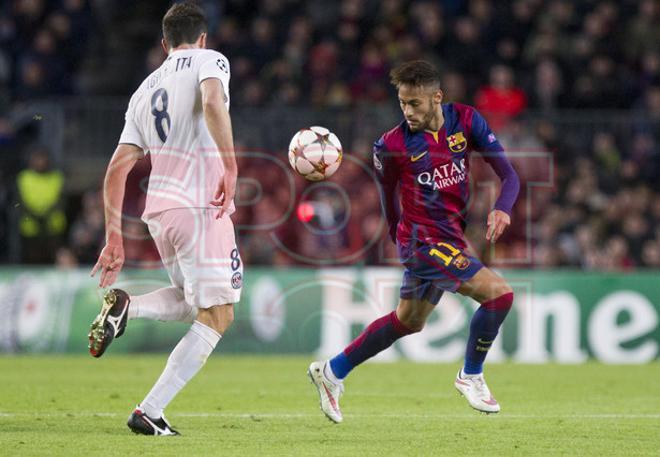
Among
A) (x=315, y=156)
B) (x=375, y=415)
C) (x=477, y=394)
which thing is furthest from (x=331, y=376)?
(x=315, y=156)

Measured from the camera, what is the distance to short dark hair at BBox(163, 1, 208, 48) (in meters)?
7.18

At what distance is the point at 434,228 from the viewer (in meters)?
8.16

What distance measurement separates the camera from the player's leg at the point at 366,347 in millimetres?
8141

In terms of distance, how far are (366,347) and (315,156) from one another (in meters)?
1.29

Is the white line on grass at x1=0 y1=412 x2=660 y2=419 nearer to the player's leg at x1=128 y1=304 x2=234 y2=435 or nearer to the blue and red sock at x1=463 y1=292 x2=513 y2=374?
the blue and red sock at x1=463 y1=292 x2=513 y2=374

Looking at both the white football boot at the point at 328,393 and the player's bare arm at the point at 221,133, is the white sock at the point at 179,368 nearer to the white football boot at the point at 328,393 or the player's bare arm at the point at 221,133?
the player's bare arm at the point at 221,133

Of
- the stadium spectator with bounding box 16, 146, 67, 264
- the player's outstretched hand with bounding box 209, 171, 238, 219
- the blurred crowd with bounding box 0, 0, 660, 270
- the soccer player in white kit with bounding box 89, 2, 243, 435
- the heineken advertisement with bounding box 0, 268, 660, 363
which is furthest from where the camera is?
the stadium spectator with bounding box 16, 146, 67, 264

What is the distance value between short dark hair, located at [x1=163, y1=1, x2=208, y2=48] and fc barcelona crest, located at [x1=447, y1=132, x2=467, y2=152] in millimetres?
1846

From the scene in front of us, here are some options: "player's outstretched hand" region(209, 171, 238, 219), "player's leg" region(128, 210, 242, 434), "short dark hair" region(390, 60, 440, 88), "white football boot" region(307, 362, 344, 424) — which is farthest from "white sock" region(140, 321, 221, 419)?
"short dark hair" region(390, 60, 440, 88)

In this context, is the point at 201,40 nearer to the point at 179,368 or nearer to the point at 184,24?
the point at 184,24

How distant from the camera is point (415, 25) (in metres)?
18.3

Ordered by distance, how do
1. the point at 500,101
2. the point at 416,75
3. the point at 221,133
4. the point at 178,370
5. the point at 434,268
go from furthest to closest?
the point at 500,101 → the point at 434,268 → the point at 416,75 → the point at 178,370 → the point at 221,133

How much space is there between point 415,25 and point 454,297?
17.8ft

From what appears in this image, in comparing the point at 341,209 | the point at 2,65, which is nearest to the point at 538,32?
the point at 341,209
